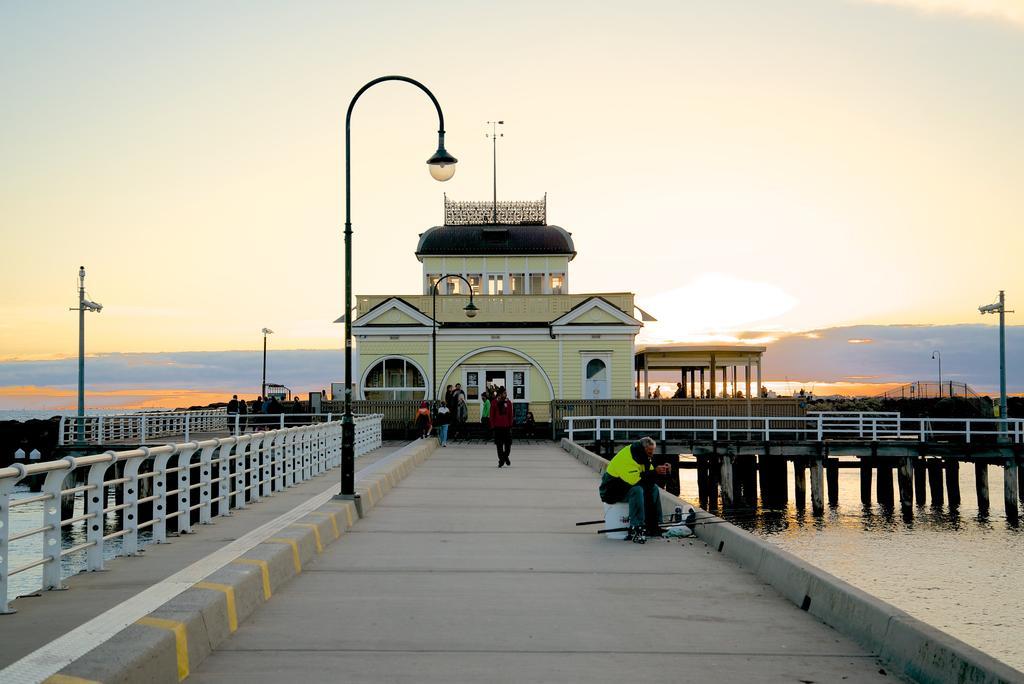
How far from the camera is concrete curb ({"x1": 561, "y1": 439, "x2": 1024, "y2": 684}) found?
6227 mm

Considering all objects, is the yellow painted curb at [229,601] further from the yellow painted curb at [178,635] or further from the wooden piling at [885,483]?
the wooden piling at [885,483]

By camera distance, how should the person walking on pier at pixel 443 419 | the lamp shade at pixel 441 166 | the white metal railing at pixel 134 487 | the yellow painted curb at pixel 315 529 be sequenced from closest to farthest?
the white metal railing at pixel 134 487
the yellow painted curb at pixel 315 529
the lamp shade at pixel 441 166
the person walking on pier at pixel 443 419

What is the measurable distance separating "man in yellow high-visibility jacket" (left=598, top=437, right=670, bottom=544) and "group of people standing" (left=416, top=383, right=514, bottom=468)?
45.9ft

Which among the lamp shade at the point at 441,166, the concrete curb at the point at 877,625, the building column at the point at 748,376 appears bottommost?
the concrete curb at the point at 877,625

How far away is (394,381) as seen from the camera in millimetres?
50625

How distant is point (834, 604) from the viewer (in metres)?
8.52

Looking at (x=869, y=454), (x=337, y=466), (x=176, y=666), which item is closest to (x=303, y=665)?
(x=176, y=666)

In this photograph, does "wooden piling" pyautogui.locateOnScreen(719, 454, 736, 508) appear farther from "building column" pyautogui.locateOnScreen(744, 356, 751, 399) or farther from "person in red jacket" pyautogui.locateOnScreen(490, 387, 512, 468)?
"person in red jacket" pyautogui.locateOnScreen(490, 387, 512, 468)

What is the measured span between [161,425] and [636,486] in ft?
133

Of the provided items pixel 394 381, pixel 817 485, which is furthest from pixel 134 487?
pixel 394 381

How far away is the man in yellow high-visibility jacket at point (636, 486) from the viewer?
13359mm

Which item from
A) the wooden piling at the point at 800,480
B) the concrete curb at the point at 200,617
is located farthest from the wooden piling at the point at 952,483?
the concrete curb at the point at 200,617

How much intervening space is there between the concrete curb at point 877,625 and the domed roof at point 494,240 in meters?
45.7

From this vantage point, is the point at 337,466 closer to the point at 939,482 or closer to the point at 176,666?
the point at 176,666
